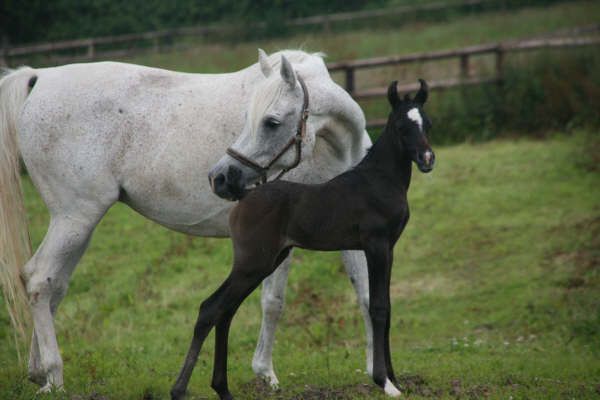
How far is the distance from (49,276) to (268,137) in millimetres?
1790

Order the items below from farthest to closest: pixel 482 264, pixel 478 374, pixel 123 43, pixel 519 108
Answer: pixel 123 43 → pixel 519 108 → pixel 482 264 → pixel 478 374

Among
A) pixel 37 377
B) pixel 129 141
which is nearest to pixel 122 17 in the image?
pixel 129 141

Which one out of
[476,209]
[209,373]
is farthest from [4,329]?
[476,209]

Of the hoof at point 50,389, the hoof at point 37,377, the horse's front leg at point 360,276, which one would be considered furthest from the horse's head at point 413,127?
the hoof at point 37,377

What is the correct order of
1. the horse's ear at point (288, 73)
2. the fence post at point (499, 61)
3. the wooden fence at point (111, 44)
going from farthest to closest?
the wooden fence at point (111, 44) < the fence post at point (499, 61) < the horse's ear at point (288, 73)

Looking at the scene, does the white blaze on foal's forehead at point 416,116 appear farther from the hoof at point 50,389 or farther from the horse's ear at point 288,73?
the hoof at point 50,389

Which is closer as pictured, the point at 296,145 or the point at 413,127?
the point at 413,127

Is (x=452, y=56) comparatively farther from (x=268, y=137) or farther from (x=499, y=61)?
(x=268, y=137)

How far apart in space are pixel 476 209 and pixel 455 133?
3433mm

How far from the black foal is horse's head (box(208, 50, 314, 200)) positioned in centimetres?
23

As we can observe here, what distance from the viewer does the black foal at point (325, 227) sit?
16.3 ft

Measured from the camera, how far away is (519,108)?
1471 cm

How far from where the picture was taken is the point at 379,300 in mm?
5090

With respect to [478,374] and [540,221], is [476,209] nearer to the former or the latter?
[540,221]
